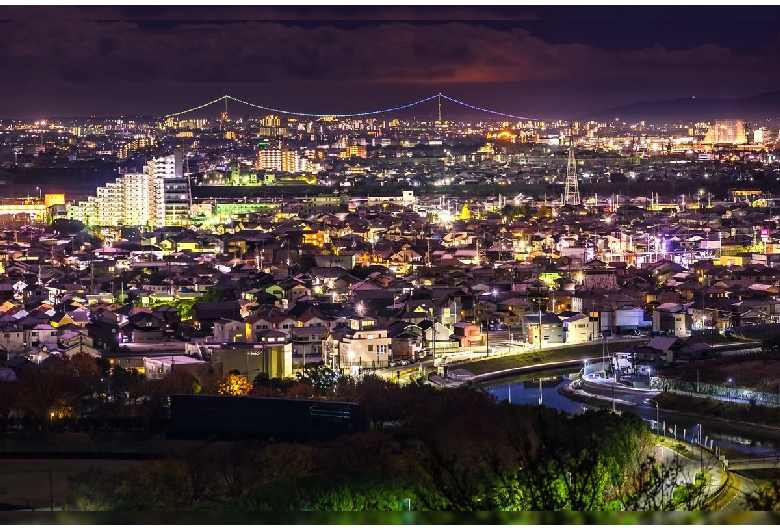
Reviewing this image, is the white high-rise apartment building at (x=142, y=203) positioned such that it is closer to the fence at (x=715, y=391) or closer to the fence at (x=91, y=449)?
the fence at (x=715, y=391)

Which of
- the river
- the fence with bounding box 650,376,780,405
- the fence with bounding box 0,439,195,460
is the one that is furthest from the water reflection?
the fence with bounding box 0,439,195,460

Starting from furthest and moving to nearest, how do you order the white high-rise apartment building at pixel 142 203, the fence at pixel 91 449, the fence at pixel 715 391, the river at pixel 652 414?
the white high-rise apartment building at pixel 142 203 < the fence at pixel 715 391 < the river at pixel 652 414 < the fence at pixel 91 449

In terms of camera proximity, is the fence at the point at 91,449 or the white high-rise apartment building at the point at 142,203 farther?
the white high-rise apartment building at the point at 142,203

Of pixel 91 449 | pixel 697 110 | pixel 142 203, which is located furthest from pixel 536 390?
pixel 697 110

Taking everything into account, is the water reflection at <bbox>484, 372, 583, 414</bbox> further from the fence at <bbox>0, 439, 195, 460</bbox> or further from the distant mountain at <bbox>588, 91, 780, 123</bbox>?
the distant mountain at <bbox>588, 91, 780, 123</bbox>

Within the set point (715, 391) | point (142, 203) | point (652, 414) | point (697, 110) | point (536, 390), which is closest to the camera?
point (652, 414)

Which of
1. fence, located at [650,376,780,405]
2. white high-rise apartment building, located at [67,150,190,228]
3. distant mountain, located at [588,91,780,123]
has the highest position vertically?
distant mountain, located at [588,91,780,123]

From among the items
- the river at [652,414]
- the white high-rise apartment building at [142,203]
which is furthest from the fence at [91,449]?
the white high-rise apartment building at [142,203]

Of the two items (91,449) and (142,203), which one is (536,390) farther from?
(142,203)
